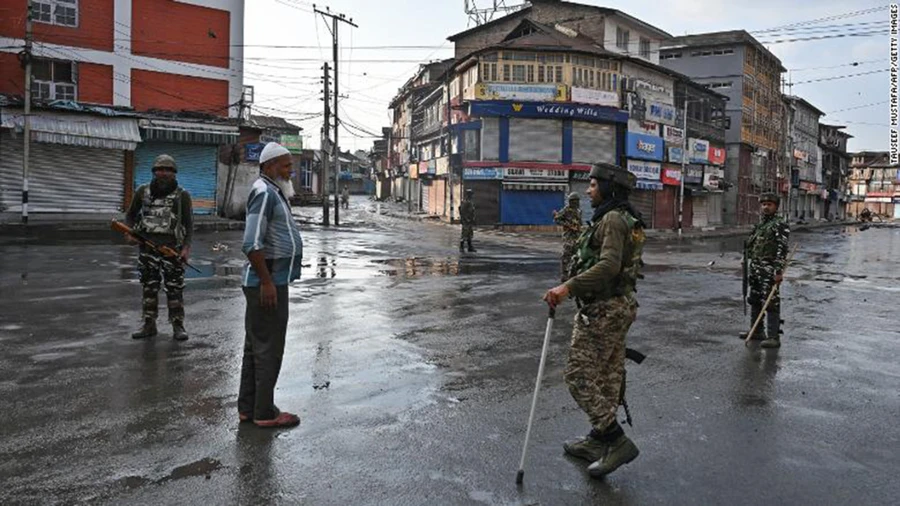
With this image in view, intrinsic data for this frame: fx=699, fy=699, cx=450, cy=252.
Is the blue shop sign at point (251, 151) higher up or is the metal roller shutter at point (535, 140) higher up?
the metal roller shutter at point (535, 140)

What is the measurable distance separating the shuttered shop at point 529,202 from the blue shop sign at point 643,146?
5042mm

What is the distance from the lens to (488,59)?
116 ft

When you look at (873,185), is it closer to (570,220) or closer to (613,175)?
(570,220)

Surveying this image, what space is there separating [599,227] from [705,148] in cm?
4622

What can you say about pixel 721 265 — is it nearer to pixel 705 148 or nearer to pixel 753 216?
pixel 705 148

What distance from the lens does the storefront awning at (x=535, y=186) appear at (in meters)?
35.5

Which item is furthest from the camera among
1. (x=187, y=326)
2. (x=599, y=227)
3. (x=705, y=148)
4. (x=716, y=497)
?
(x=705, y=148)

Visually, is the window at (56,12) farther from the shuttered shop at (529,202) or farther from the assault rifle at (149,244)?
the assault rifle at (149,244)

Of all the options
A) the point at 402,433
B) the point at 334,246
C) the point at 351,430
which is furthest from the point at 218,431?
the point at 334,246

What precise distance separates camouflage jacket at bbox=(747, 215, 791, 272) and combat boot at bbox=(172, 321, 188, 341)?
21.5ft

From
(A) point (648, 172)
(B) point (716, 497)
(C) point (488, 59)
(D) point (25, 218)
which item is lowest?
(B) point (716, 497)

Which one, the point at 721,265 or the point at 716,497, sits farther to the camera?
the point at 721,265

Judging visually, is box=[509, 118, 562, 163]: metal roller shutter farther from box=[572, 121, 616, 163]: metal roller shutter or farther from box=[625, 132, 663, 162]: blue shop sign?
box=[625, 132, 663, 162]: blue shop sign

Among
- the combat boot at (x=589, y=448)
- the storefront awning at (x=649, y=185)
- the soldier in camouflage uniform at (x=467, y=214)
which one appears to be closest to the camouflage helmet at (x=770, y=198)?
the combat boot at (x=589, y=448)
